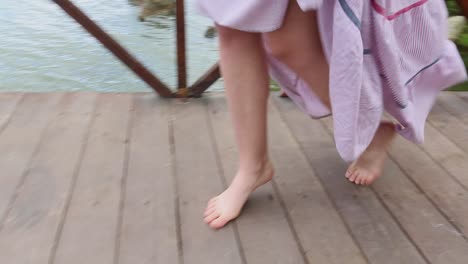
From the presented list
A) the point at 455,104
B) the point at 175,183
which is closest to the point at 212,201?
the point at 175,183

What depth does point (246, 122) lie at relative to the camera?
1.41m

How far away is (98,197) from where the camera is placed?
148 centimetres


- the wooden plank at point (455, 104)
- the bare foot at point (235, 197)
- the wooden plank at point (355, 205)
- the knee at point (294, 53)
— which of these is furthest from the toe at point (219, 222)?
the wooden plank at point (455, 104)

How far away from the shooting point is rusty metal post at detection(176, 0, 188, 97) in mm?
2049

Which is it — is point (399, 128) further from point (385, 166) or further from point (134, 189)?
point (134, 189)

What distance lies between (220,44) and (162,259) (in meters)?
0.52

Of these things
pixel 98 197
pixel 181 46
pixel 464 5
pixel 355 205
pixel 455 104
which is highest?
pixel 464 5

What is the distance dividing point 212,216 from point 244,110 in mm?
265

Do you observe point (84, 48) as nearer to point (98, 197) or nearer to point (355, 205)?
point (98, 197)

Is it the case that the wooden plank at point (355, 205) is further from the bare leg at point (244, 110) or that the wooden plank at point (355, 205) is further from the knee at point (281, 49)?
the knee at point (281, 49)

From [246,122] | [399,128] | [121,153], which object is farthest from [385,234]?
[121,153]

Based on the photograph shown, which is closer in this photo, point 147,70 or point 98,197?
point 98,197

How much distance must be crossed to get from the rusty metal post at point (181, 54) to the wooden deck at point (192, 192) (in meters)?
0.10

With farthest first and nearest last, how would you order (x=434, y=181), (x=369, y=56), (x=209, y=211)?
1. (x=434, y=181)
2. (x=209, y=211)
3. (x=369, y=56)
